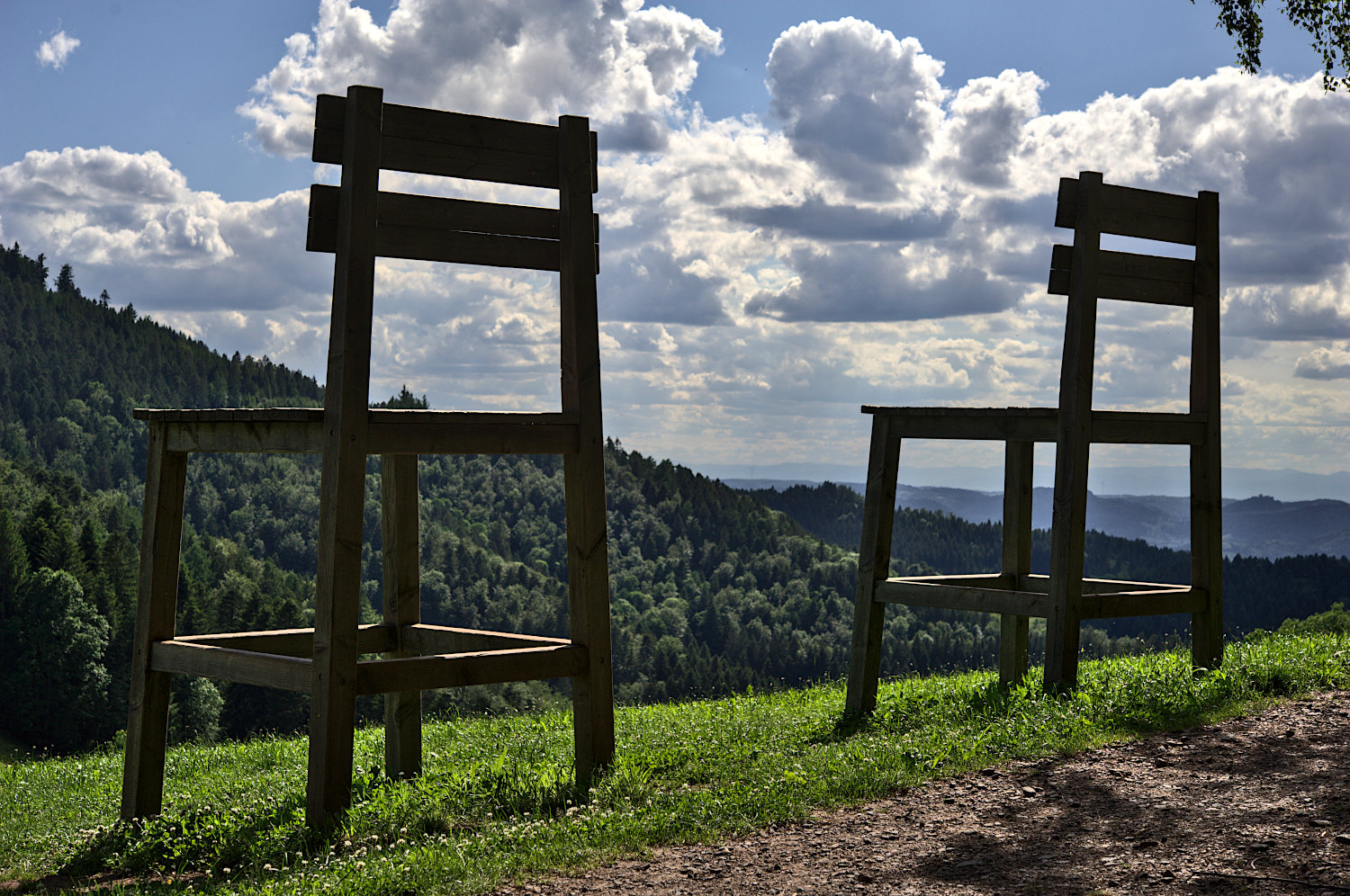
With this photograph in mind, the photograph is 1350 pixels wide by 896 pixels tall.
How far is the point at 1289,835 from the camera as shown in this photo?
404 cm

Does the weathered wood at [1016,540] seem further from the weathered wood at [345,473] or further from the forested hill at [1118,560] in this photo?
the forested hill at [1118,560]

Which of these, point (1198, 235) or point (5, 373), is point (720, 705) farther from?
point (5, 373)

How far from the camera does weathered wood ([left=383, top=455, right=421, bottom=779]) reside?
6277mm

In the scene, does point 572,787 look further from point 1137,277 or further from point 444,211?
point 1137,277

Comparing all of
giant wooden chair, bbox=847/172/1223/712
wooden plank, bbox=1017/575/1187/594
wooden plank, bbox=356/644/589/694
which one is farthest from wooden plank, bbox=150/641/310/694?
wooden plank, bbox=1017/575/1187/594

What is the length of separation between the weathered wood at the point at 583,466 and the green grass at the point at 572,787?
27cm

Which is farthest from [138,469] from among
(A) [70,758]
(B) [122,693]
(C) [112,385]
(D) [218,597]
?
(A) [70,758]

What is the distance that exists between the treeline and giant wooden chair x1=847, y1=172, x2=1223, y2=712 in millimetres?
37019

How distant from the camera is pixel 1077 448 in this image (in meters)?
6.78

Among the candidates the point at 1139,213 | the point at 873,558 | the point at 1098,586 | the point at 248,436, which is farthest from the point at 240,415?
the point at 1098,586

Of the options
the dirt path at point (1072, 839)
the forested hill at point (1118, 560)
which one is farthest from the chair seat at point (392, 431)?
the forested hill at point (1118, 560)

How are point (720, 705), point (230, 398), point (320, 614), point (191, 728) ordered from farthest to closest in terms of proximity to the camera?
point (230, 398), point (191, 728), point (720, 705), point (320, 614)

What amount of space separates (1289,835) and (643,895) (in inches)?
89.0

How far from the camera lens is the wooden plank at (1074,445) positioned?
264 inches
